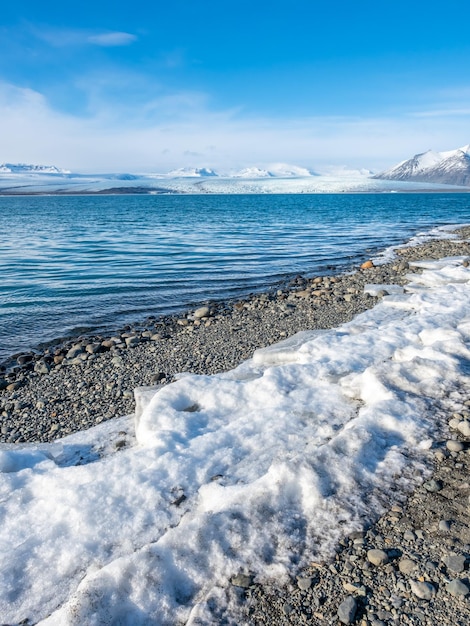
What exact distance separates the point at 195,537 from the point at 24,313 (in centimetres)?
879

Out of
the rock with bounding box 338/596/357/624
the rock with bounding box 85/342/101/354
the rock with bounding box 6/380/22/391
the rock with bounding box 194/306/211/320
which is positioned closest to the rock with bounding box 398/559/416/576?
the rock with bounding box 338/596/357/624

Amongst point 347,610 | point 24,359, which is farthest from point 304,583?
point 24,359

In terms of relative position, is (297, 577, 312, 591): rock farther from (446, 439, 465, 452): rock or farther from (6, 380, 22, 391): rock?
(6, 380, 22, 391): rock

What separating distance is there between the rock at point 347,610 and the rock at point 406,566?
1.13ft

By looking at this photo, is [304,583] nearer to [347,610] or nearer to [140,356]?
[347,610]

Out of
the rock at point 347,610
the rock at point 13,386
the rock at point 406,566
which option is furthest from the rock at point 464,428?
the rock at point 13,386

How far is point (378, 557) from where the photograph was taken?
2.42 m

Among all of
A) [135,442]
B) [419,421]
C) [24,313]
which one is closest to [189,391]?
[135,442]

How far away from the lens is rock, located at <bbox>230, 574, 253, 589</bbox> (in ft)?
7.55

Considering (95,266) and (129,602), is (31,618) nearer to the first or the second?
(129,602)

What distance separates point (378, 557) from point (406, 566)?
15cm

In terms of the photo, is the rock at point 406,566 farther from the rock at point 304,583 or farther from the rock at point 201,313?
the rock at point 201,313

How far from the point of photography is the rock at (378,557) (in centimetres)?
240

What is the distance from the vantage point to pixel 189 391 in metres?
4.55
